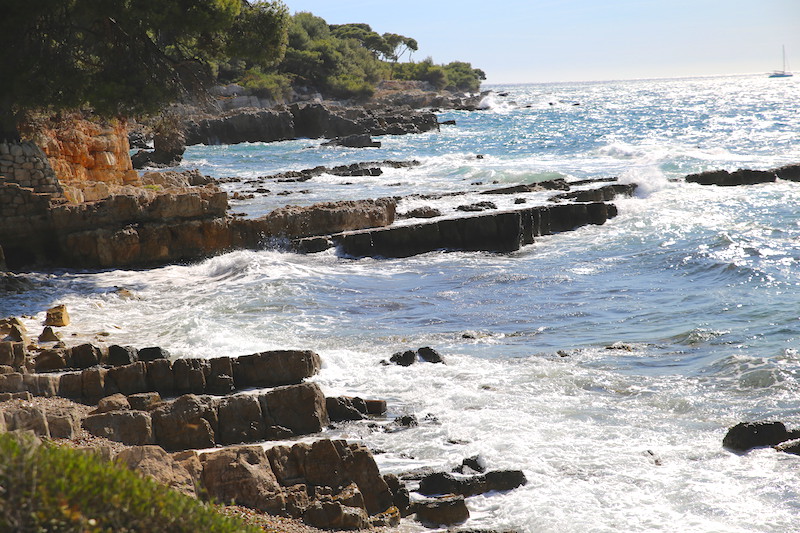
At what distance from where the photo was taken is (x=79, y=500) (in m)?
3.65

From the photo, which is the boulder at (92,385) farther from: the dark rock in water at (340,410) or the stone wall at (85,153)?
the stone wall at (85,153)

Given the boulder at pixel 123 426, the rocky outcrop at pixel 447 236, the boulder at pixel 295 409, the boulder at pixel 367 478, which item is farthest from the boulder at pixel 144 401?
the rocky outcrop at pixel 447 236

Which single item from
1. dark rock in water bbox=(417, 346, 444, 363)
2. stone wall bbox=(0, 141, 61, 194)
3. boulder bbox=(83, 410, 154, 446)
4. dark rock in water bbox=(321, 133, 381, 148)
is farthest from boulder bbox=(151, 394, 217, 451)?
dark rock in water bbox=(321, 133, 381, 148)

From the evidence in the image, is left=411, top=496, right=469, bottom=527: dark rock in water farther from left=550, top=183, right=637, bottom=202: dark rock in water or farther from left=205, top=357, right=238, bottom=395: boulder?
left=550, top=183, right=637, bottom=202: dark rock in water

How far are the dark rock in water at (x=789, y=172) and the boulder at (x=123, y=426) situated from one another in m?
27.2

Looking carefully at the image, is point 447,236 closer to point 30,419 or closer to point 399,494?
point 399,494

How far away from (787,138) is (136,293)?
42.4m

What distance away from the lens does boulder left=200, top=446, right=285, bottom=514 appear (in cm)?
604

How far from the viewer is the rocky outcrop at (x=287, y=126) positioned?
56.9 m

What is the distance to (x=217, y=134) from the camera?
57125mm

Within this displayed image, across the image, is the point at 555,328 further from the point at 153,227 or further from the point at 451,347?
the point at 153,227

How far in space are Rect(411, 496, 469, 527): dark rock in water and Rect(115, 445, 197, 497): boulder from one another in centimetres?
186

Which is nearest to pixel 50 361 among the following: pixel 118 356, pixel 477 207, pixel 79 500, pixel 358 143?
pixel 118 356

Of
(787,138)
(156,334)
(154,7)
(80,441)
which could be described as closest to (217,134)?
(787,138)
